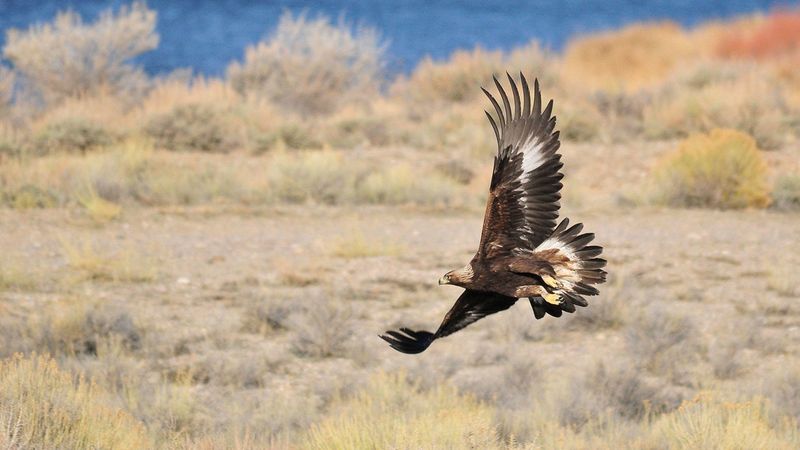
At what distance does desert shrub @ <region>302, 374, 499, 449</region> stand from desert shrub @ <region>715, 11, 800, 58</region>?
26043mm

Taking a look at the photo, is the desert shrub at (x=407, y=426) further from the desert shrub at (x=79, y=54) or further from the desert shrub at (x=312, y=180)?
the desert shrub at (x=79, y=54)

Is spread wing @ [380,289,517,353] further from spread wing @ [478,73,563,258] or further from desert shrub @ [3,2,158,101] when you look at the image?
desert shrub @ [3,2,158,101]

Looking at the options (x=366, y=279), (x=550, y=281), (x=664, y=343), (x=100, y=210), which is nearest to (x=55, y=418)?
(x=550, y=281)

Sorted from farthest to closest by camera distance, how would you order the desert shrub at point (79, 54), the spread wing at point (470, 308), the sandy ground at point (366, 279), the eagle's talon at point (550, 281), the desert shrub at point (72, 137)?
the desert shrub at point (79, 54), the desert shrub at point (72, 137), the sandy ground at point (366, 279), the spread wing at point (470, 308), the eagle's talon at point (550, 281)

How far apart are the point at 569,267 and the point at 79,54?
809 inches

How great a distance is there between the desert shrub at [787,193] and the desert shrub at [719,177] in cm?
15

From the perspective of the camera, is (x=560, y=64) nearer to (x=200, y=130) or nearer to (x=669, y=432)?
(x=200, y=130)

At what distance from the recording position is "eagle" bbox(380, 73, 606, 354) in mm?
7238

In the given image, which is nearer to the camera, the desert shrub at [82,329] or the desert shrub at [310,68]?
the desert shrub at [82,329]

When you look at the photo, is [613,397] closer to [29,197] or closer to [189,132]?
[29,197]

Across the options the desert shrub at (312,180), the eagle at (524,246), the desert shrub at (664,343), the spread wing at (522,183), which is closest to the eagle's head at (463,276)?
the eagle at (524,246)

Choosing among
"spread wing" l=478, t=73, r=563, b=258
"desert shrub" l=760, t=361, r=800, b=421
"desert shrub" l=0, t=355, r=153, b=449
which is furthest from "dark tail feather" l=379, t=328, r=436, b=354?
"desert shrub" l=760, t=361, r=800, b=421

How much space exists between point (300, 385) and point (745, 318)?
4.57m

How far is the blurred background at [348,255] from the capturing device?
9.26 m
